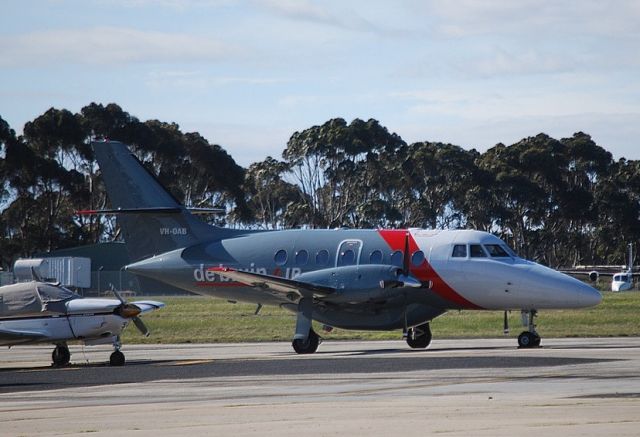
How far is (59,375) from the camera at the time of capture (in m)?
25.3

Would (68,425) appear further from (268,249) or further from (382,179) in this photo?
(382,179)

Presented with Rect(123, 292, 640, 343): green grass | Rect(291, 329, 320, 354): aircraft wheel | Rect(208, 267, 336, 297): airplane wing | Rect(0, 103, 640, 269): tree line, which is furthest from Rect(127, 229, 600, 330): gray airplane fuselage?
Rect(0, 103, 640, 269): tree line

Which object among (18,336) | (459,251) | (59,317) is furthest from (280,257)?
(18,336)

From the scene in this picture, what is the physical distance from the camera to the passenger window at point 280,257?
33.4m

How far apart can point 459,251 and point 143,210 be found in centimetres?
976

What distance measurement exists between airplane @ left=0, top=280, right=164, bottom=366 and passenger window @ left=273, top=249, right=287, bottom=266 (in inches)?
228

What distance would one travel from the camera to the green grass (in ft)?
129

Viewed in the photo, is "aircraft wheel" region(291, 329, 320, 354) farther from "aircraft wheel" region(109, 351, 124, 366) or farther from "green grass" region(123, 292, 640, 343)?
"green grass" region(123, 292, 640, 343)

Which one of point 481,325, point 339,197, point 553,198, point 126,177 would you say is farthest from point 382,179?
point 126,177

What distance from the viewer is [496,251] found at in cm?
3155

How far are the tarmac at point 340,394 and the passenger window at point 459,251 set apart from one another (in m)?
2.51

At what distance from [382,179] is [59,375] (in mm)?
95229

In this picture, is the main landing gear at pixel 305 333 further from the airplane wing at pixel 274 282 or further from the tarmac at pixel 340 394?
the tarmac at pixel 340 394

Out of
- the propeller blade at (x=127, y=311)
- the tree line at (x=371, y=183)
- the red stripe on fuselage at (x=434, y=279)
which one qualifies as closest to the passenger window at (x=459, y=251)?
the red stripe on fuselage at (x=434, y=279)
